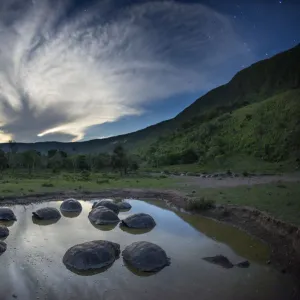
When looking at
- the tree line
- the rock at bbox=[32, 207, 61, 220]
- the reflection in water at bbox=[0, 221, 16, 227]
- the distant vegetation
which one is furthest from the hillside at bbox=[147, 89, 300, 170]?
the reflection in water at bbox=[0, 221, 16, 227]

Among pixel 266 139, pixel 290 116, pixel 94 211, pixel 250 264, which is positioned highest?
pixel 290 116

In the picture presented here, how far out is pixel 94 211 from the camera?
23484mm

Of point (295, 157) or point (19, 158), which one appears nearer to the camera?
point (295, 157)

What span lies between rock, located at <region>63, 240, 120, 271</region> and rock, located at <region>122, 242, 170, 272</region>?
893 millimetres

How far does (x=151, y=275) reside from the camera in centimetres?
1323

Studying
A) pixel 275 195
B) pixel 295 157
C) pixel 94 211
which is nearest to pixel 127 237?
pixel 94 211

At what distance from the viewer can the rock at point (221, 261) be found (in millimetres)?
14214

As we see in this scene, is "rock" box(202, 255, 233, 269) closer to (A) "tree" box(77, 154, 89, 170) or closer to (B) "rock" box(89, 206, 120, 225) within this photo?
(B) "rock" box(89, 206, 120, 225)

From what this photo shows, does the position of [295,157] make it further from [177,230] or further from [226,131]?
[177,230]

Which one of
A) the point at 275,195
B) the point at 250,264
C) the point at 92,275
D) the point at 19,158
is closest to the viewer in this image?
the point at 92,275

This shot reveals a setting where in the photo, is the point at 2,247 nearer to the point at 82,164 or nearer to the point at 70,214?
the point at 70,214

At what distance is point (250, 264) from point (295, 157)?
58.8 meters

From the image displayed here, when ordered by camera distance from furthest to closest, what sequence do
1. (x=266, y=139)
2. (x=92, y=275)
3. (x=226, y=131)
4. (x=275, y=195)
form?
(x=226, y=131), (x=266, y=139), (x=275, y=195), (x=92, y=275)

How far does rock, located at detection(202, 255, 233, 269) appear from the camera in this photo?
1421 centimetres
